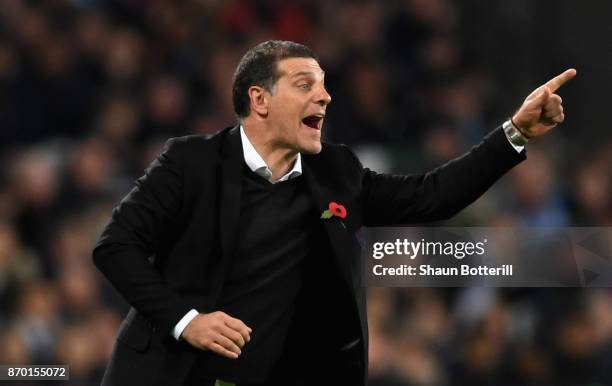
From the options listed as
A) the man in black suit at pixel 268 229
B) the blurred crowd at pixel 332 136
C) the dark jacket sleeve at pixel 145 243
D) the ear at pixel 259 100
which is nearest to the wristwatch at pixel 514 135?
the man in black suit at pixel 268 229

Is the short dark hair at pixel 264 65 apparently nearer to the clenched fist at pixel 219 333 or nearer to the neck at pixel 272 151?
the neck at pixel 272 151

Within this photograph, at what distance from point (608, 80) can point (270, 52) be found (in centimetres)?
221

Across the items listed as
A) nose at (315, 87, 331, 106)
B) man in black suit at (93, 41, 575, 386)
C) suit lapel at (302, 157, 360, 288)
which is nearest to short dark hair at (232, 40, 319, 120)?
man in black suit at (93, 41, 575, 386)

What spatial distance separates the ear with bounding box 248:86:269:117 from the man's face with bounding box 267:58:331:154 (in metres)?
0.01

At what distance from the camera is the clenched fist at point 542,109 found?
2289 millimetres

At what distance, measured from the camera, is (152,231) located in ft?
7.52

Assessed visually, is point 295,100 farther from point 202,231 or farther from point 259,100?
point 202,231

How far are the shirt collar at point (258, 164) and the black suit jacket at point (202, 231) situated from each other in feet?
0.07

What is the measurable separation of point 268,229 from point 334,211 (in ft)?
0.51

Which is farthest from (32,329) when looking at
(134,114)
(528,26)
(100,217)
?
(528,26)

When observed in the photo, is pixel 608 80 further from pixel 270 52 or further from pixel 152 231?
pixel 152 231

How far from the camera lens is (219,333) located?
6.99ft

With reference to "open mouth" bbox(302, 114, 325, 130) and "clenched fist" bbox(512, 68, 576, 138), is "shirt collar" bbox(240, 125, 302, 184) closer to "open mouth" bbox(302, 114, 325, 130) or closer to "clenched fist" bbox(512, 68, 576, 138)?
"open mouth" bbox(302, 114, 325, 130)

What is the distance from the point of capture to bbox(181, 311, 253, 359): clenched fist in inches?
83.4
